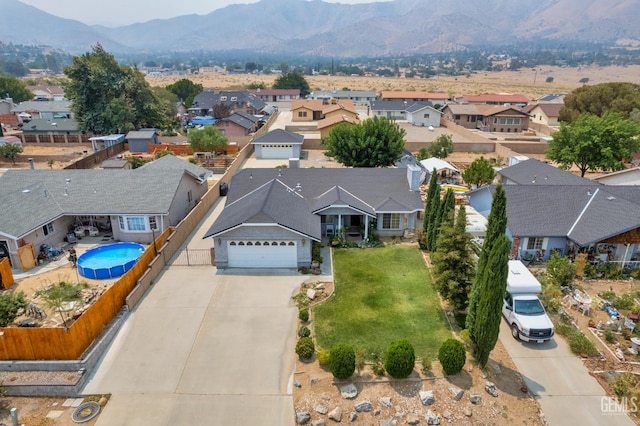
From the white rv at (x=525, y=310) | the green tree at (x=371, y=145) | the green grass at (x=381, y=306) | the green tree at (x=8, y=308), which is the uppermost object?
the green tree at (x=371, y=145)

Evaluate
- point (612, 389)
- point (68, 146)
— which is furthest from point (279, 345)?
point (68, 146)

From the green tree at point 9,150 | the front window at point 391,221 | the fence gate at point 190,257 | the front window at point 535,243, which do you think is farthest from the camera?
the green tree at point 9,150

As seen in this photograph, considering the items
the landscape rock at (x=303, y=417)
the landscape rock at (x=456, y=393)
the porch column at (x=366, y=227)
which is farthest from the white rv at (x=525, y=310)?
the porch column at (x=366, y=227)

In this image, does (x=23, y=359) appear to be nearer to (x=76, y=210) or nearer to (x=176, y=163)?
(x=76, y=210)

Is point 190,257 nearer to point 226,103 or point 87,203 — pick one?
point 87,203

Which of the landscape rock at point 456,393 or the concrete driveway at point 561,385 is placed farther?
the landscape rock at point 456,393

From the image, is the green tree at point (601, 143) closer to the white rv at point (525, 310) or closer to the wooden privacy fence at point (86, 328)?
the white rv at point (525, 310)

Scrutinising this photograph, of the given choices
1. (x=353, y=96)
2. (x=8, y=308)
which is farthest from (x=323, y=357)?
(x=353, y=96)
